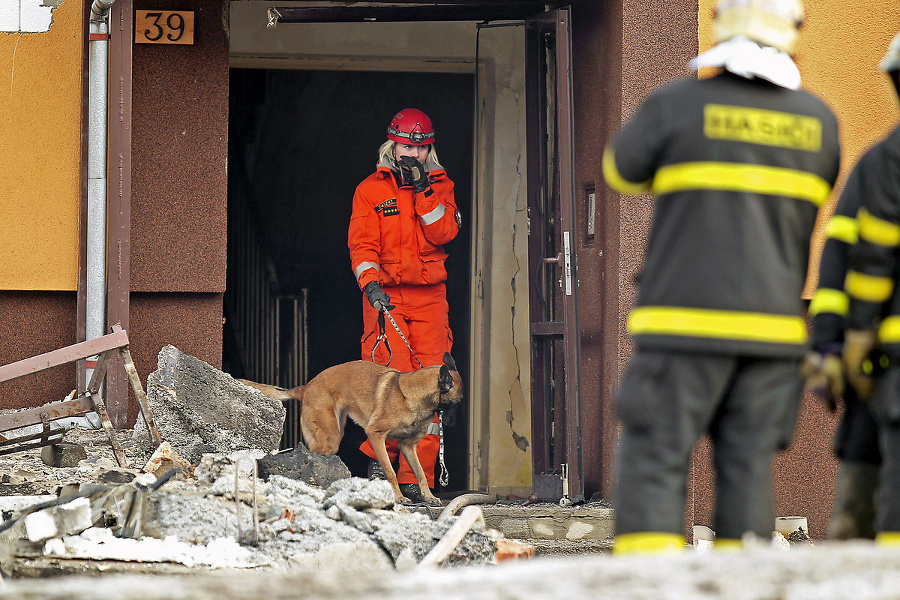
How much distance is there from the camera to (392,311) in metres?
7.29

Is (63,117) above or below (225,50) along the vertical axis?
below

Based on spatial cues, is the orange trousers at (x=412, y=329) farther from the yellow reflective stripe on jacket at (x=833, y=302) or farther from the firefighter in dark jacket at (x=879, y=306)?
the firefighter in dark jacket at (x=879, y=306)

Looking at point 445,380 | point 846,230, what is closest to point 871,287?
point 846,230

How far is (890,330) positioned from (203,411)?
158 inches

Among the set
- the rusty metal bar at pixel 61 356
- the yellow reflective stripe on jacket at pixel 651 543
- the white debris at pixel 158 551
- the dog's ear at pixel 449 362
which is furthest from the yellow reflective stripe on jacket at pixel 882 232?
the dog's ear at pixel 449 362

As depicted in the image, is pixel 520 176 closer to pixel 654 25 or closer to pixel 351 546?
pixel 654 25

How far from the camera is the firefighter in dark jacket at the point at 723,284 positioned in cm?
263

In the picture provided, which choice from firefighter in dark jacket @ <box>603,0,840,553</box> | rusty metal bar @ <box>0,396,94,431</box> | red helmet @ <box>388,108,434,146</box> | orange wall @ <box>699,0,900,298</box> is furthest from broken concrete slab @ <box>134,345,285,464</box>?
firefighter in dark jacket @ <box>603,0,840,553</box>

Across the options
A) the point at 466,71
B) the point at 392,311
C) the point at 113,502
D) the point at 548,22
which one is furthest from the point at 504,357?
the point at 113,502

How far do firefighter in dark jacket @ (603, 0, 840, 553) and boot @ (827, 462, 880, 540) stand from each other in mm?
466

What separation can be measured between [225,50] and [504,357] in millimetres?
3250

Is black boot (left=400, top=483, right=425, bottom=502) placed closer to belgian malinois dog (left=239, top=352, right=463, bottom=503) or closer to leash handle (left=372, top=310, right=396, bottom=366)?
belgian malinois dog (left=239, top=352, right=463, bottom=503)

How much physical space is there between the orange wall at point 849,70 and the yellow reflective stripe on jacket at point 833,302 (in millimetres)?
3189

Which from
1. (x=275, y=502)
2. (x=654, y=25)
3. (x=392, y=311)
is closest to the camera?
(x=275, y=502)
